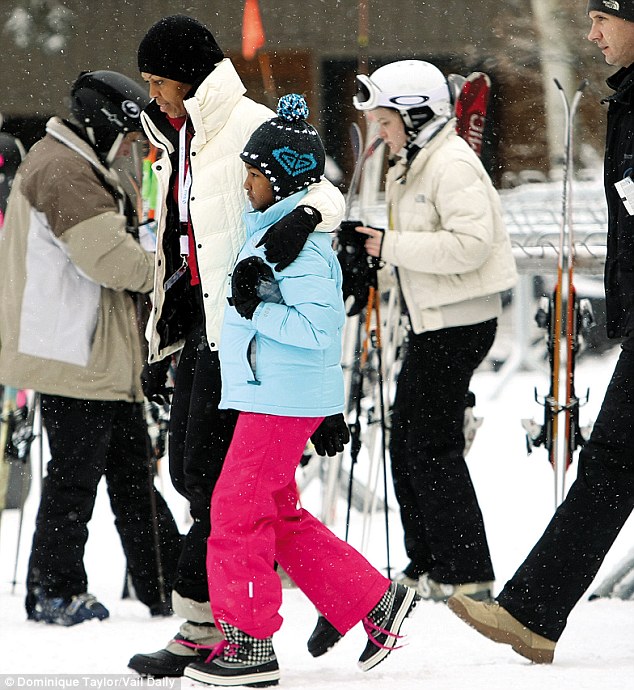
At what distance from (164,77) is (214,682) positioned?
55.1 inches

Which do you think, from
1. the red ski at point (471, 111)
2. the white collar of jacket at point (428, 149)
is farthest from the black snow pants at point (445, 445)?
the red ski at point (471, 111)

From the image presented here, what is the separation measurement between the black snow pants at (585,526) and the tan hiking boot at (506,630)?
17mm

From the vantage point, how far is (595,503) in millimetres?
2613

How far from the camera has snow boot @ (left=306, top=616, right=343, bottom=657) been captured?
2674 mm

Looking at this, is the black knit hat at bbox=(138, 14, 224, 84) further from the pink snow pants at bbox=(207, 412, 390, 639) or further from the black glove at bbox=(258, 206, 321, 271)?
the pink snow pants at bbox=(207, 412, 390, 639)

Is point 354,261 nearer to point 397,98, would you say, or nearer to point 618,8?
point 397,98

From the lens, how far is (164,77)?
2709 mm

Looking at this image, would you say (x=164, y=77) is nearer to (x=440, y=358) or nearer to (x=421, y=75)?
(x=421, y=75)

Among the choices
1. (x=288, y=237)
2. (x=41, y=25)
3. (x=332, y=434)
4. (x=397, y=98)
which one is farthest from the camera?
(x=41, y=25)

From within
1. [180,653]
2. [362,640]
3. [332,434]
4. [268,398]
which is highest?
[268,398]

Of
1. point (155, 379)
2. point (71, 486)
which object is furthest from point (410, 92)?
point (71, 486)

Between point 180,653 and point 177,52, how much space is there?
4.63 ft

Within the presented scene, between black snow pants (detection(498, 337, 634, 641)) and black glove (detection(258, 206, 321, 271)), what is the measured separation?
784 millimetres

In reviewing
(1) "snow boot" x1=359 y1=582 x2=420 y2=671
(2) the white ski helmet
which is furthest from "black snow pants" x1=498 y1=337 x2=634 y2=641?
(2) the white ski helmet
